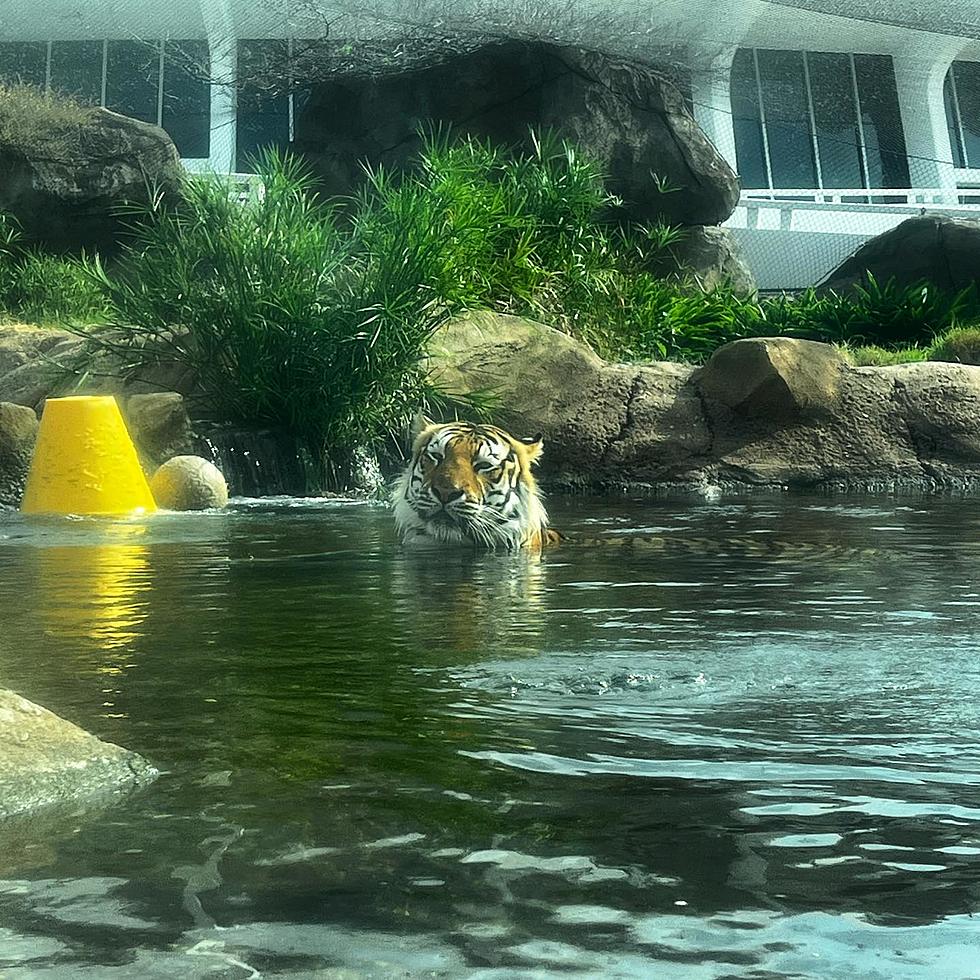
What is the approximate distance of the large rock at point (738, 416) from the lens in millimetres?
12398

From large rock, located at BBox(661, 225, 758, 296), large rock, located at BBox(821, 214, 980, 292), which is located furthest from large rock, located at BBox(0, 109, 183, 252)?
large rock, located at BBox(821, 214, 980, 292)

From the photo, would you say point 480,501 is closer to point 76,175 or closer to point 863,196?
point 76,175

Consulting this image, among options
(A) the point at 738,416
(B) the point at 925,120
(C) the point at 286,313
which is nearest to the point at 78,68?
(C) the point at 286,313

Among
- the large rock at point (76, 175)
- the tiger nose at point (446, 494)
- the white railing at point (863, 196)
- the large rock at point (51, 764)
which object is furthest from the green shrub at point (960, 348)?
the large rock at point (51, 764)

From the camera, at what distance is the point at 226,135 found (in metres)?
25.2

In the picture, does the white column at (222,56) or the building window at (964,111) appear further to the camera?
the building window at (964,111)

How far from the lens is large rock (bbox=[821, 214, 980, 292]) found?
20984 millimetres

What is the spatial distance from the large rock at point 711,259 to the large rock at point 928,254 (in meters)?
1.39

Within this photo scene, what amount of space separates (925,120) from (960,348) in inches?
549

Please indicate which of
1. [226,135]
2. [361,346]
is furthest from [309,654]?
[226,135]

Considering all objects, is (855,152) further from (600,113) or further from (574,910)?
(574,910)

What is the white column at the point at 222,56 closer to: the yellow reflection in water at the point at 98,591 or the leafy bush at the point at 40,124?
the leafy bush at the point at 40,124

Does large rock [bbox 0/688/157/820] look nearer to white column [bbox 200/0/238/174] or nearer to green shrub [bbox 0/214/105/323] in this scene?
green shrub [bbox 0/214/105/323]

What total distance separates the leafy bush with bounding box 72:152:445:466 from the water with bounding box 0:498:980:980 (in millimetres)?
5473
